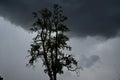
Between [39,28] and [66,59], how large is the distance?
7.12m

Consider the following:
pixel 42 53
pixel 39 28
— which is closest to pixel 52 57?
pixel 42 53

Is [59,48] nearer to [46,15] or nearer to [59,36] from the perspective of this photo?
[59,36]

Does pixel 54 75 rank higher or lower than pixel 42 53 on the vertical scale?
lower

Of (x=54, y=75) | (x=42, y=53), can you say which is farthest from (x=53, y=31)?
(x=54, y=75)

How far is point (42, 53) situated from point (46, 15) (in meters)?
6.69

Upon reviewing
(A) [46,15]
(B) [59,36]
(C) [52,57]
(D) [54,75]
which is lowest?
(D) [54,75]

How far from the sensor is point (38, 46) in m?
47.4

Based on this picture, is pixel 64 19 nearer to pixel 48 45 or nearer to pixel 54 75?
pixel 48 45

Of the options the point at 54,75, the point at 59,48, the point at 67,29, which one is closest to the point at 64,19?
the point at 67,29

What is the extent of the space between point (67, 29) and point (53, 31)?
2531 mm

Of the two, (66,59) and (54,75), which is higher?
(66,59)

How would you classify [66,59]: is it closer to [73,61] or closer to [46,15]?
[73,61]

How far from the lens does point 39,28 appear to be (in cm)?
4856

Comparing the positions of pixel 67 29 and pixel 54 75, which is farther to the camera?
pixel 67 29
